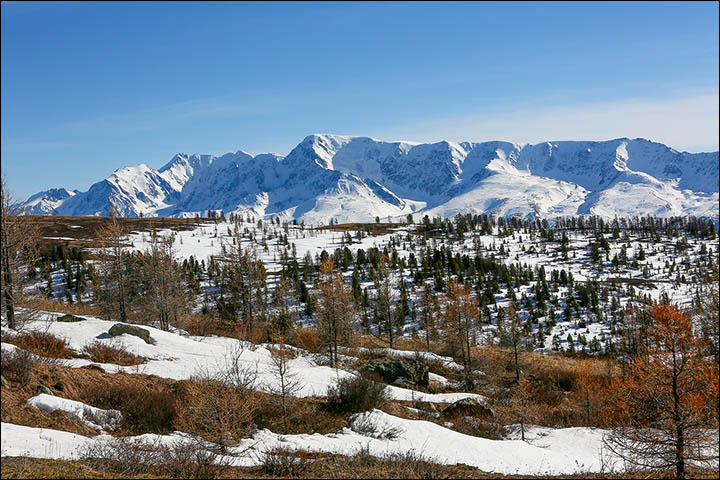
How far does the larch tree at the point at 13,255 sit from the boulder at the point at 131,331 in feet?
13.9

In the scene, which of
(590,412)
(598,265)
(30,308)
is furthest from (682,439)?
(598,265)

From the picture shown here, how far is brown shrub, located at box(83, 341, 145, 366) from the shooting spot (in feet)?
67.9

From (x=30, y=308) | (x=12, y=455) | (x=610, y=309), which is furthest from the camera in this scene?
(x=610, y=309)

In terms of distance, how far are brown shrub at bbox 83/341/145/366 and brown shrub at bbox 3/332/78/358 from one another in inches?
32.3

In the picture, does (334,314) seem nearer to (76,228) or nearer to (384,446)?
(384,446)

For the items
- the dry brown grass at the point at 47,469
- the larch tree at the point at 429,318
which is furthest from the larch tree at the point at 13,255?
the larch tree at the point at 429,318

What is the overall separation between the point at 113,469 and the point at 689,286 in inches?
6041

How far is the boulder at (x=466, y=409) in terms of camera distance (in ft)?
77.9

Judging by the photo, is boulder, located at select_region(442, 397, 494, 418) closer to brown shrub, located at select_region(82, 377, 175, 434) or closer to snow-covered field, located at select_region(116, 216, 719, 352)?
brown shrub, located at select_region(82, 377, 175, 434)

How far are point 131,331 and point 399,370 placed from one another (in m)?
17.2

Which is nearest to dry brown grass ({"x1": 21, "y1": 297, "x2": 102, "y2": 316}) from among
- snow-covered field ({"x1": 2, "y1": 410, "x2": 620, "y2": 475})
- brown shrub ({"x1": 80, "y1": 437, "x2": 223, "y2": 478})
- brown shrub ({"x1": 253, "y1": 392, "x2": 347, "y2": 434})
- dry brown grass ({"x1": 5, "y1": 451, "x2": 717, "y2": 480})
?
snow-covered field ({"x1": 2, "y1": 410, "x2": 620, "y2": 475})

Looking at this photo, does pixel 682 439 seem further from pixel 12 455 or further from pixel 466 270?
pixel 466 270

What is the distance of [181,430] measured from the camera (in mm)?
14234

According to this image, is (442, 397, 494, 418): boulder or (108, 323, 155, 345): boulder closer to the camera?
(442, 397, 494, 418): boulder
